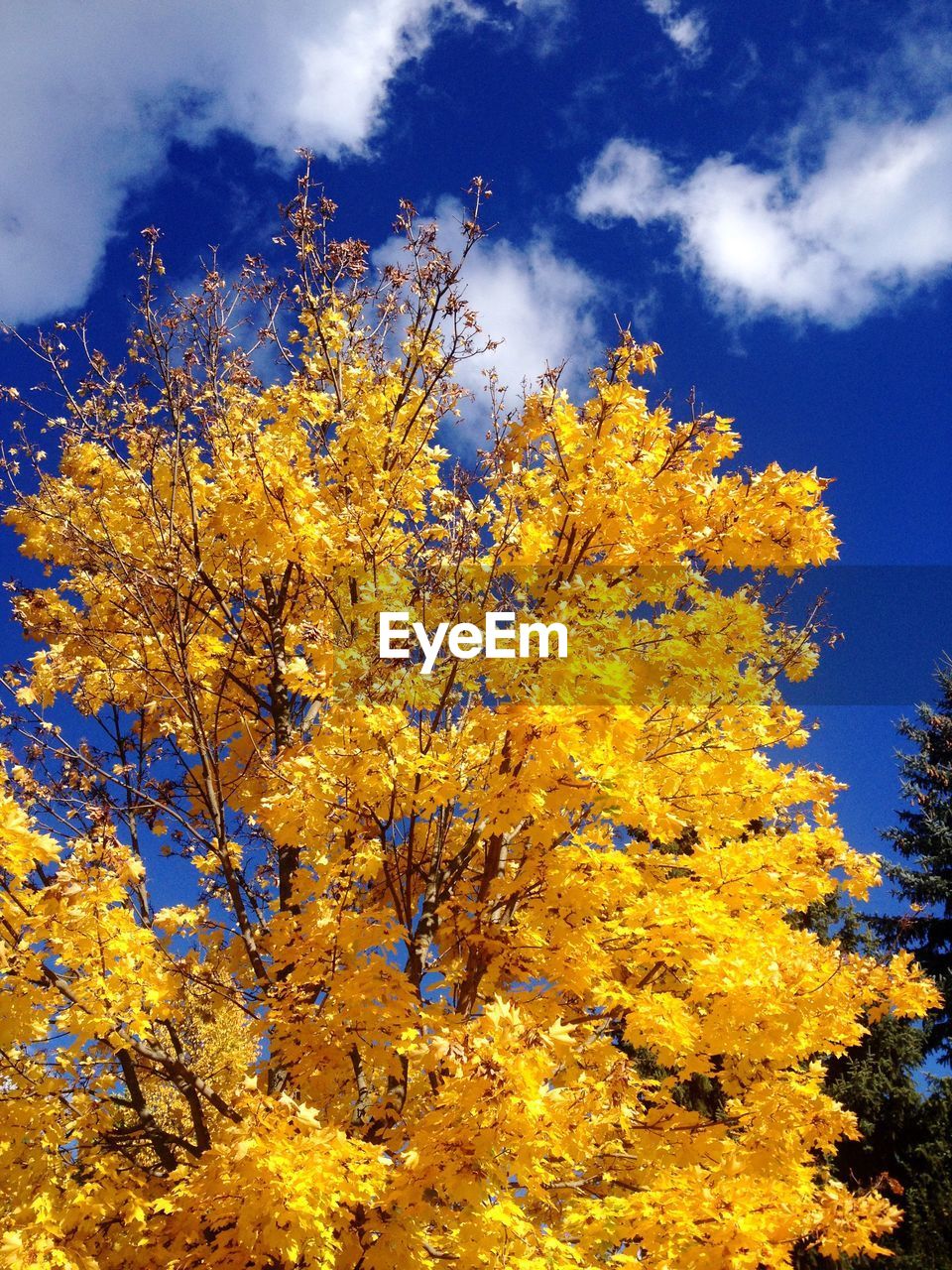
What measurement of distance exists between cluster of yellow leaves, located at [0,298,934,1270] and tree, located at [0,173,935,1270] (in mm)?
27

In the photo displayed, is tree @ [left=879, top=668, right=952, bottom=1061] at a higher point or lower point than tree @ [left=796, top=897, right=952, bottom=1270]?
higher

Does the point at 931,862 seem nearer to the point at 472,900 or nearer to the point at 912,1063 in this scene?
the point at 912,1063

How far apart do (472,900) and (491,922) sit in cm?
51

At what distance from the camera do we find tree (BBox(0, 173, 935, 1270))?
4.07 meters

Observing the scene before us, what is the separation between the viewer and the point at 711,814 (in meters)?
5.21

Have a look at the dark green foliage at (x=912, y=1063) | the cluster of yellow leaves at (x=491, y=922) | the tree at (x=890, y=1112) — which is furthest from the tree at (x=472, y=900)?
the tree at (x=890, y=1112)

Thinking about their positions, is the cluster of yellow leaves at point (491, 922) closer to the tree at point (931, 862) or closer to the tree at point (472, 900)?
the tree at point (472, 900)

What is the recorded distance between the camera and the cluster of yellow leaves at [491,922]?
13.3 feet

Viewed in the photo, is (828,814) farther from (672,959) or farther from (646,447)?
(646,447)

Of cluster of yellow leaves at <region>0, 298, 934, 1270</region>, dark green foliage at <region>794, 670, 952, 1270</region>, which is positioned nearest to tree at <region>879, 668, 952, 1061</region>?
dark green foliage at <region>794, 670, 952, 1270</region>

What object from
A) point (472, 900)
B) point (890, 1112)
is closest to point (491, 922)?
point (472, 900)

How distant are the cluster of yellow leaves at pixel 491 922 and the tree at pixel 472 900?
3 centimetres

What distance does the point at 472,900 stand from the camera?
232 inches

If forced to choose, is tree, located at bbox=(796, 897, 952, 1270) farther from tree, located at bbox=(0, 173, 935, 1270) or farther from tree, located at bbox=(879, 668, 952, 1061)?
tree, located at bbox=(0, 173, 935, 1270)
